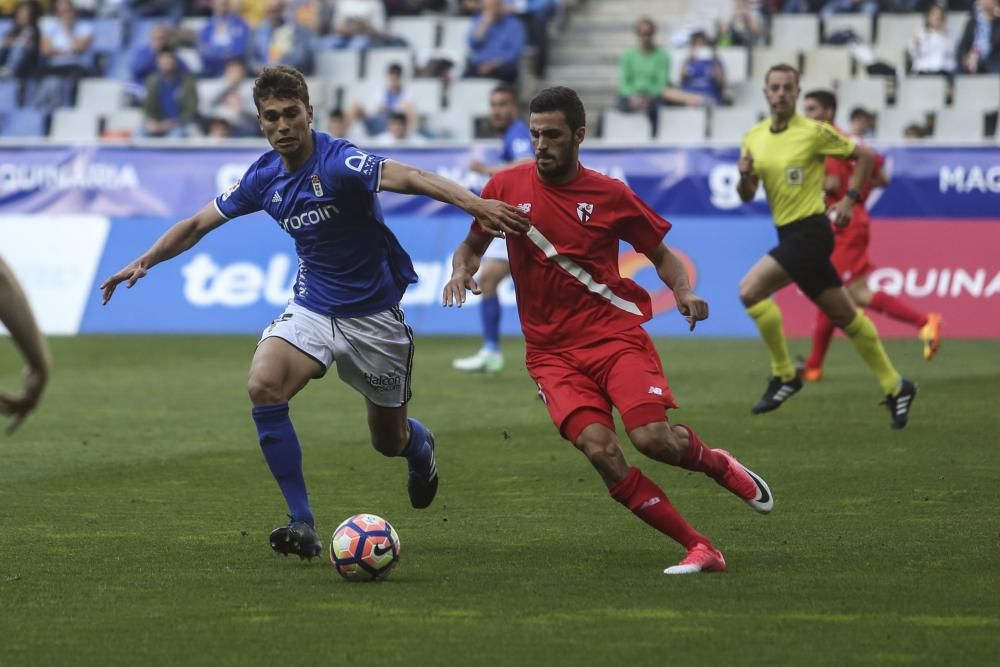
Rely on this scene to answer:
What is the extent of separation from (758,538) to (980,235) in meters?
10.9

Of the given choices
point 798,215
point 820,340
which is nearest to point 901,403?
point 798,215

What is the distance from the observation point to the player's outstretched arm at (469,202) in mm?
6934

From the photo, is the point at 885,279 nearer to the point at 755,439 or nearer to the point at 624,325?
the point at 755,439

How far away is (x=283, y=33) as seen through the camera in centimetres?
2456

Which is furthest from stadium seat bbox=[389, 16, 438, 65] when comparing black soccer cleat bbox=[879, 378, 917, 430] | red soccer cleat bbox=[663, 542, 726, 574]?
red soccer cleat bbox=[663, 542, 726, 574]

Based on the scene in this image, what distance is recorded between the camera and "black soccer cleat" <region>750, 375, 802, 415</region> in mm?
12664

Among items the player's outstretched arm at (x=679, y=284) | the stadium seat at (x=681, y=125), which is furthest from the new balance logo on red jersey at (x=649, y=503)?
the stadium seat at (x=681, y=125)

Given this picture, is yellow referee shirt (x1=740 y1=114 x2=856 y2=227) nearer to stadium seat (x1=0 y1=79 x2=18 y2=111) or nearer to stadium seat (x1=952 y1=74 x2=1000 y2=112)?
stadium seat (x1=952 y1=74 x2=1000 y2=112)

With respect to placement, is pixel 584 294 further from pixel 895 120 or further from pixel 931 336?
pixel 895 120

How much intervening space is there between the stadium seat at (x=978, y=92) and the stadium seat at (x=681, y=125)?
3.09 m

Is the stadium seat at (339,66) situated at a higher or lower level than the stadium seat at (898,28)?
lower

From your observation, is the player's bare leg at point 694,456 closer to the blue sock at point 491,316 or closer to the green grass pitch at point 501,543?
the green grass pitch at point 501,543

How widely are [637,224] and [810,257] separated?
5107mm

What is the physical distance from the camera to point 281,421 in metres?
7.56
